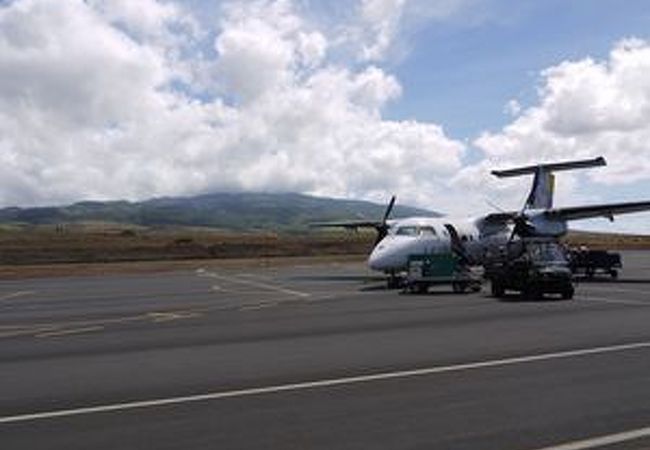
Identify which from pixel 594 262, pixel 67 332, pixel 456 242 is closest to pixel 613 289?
pixel 456 242

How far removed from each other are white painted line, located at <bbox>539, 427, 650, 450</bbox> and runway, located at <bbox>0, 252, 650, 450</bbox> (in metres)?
0.02

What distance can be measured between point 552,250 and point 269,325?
40.4ft

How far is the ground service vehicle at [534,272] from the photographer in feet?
95.3

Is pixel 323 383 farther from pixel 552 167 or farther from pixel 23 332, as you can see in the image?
pixel 552 167

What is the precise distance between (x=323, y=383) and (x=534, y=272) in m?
17.7

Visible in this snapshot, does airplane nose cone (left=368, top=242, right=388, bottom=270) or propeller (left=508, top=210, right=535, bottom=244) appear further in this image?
propeller (left=508, top=210, right=535, bottom=244)

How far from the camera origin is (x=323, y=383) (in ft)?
41.3

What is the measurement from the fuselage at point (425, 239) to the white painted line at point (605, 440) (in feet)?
89.1

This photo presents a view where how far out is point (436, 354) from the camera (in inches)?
612

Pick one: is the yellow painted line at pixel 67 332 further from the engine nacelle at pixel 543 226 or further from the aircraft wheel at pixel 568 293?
the engine nacelle at pixel 543 226

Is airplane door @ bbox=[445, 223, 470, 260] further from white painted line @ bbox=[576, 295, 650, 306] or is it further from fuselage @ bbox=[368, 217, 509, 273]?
white painted line @ bbox=[576, 295, 650, 306]

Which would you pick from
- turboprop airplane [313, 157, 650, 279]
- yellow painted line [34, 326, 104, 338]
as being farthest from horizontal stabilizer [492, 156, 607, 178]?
yellow painted line [34, 326, 104, 338]

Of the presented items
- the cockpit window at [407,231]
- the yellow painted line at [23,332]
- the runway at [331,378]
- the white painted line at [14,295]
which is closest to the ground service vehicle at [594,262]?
the cockpit window at [407,231]

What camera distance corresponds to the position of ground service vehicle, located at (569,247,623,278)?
142 feet
